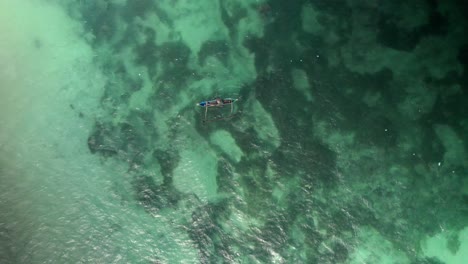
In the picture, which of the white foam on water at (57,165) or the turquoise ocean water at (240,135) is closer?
the turquoise ocean water at (240,135)

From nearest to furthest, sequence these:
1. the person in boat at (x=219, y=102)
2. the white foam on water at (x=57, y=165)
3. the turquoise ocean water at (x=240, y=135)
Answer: the turquoise ocean water at (x=240, y=135) < the white foam on water at (x=57, y=165) < the person in boat at (x=219, y=102)

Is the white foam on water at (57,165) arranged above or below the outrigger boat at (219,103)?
below

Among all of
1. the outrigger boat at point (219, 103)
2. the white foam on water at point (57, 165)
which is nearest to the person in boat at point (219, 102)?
the outrigger boat at point (219, 103)

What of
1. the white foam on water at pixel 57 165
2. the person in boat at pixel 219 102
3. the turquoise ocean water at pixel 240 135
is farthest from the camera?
the person in boat at pixel 219 102

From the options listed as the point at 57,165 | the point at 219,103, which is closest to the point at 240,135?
the point at 219,103

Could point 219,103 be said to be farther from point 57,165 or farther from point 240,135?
point 57,165

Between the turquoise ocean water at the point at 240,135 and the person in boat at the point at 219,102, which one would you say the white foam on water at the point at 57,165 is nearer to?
the turquoise ocean water at the point at 240,135

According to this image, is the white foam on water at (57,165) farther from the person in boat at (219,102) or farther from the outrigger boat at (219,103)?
the person in boat at (219,102)

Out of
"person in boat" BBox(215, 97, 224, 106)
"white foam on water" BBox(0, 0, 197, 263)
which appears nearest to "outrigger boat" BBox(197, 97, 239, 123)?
"person in boat" BBox(215, 97, 224, 106)

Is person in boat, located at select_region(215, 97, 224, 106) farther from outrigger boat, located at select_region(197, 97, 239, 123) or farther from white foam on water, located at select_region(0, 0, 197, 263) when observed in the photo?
white foam on water, located at select_region(0, 0, 197, 263)
